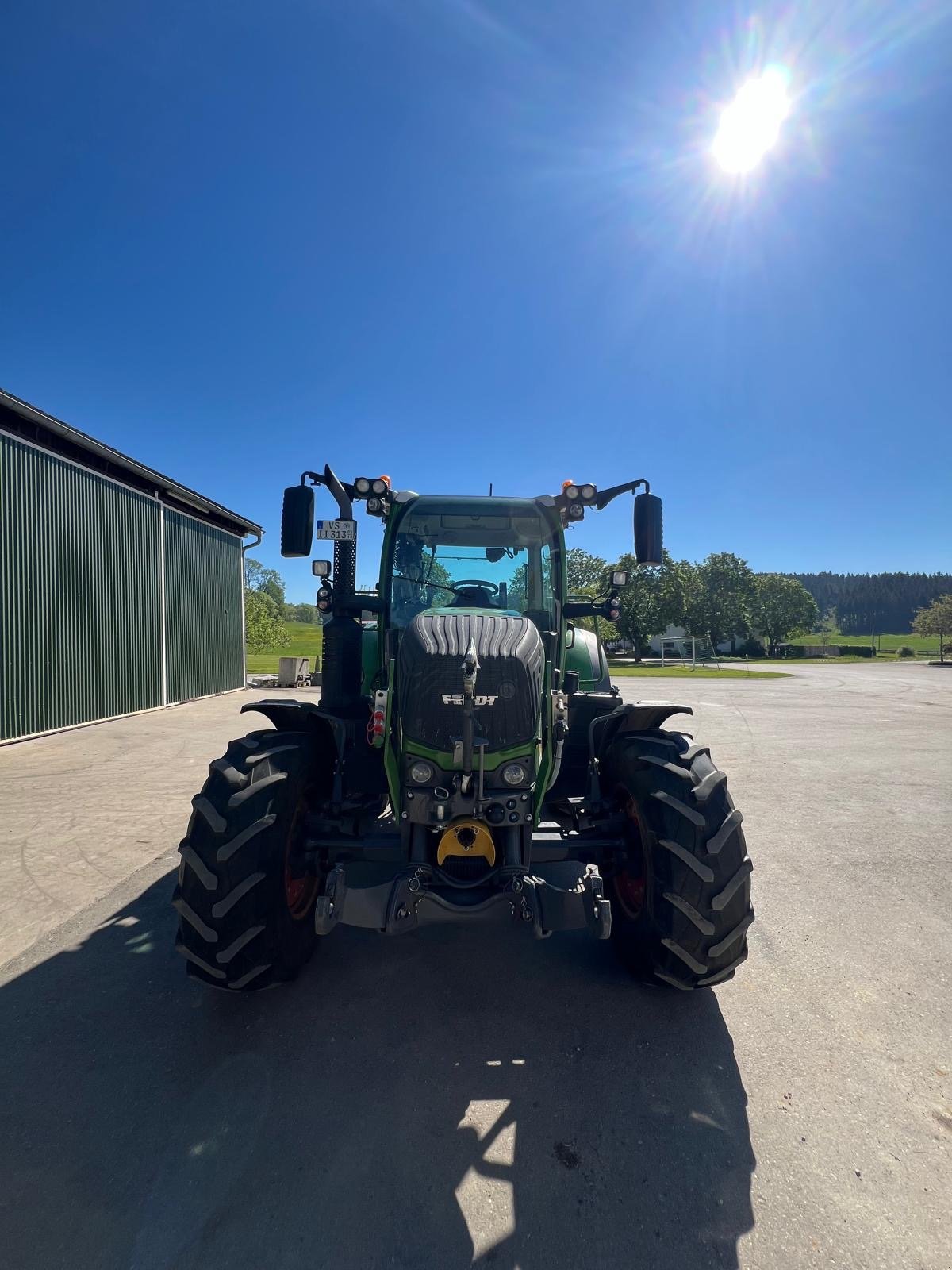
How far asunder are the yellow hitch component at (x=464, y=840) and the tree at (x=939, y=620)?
6060cm

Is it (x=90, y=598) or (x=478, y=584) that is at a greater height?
(x=90, y=598)

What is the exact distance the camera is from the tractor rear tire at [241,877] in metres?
2.54

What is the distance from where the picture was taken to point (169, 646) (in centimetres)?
1381

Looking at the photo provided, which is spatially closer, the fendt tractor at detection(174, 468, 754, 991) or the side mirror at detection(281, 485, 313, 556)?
the fendt tractor at detection(174, 468, 754, 991)

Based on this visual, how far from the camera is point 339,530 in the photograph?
4.09 m

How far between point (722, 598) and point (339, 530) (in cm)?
6071

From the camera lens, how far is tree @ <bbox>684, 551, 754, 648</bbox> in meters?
58.2

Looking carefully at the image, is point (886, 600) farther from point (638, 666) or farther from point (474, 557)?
point (474, 557)

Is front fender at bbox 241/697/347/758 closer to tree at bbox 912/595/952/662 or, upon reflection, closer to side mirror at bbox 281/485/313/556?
side mirror at bbox 281/485/313/556

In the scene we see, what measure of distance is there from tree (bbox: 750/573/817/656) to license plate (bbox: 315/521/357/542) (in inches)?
2629

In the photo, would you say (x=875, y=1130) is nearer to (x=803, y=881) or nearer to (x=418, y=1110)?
(x=418, y=1110)

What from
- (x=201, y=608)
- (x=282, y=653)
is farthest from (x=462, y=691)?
(x=282, y=653)

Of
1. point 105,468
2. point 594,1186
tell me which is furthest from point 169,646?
point 594,1186

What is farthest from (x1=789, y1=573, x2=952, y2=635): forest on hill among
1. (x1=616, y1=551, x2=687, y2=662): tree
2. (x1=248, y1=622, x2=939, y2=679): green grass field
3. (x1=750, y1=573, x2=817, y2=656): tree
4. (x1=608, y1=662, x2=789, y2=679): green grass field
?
(x1=608, y1=662, x2=789, y2=679): green grass field
